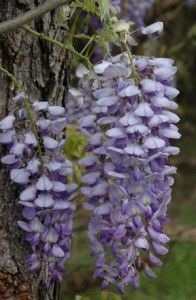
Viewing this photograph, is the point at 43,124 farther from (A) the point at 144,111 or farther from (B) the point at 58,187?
(A) the point at 144,111

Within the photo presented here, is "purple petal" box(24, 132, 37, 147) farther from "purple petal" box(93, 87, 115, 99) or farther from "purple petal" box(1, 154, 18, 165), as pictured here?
"purple petal" box(93, 87, 115, 99)

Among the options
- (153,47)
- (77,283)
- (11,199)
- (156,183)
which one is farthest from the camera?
(153,47)

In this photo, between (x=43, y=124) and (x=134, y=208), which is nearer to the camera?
(x=134, y=208)

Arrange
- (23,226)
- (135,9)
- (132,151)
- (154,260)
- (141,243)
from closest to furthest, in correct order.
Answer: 1. (132,151)
2. (141,243)
3. (154,260)
4. (23,226)
5. (135,9)

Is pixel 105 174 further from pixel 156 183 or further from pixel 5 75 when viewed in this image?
pixel 5 75

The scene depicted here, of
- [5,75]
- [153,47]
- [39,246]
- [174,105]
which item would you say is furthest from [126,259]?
[153,47]

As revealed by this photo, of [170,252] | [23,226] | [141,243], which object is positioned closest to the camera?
[141,243]

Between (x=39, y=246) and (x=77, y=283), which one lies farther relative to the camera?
(x=77, y=283)

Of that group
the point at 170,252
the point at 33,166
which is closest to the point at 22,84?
the point at 33,166
